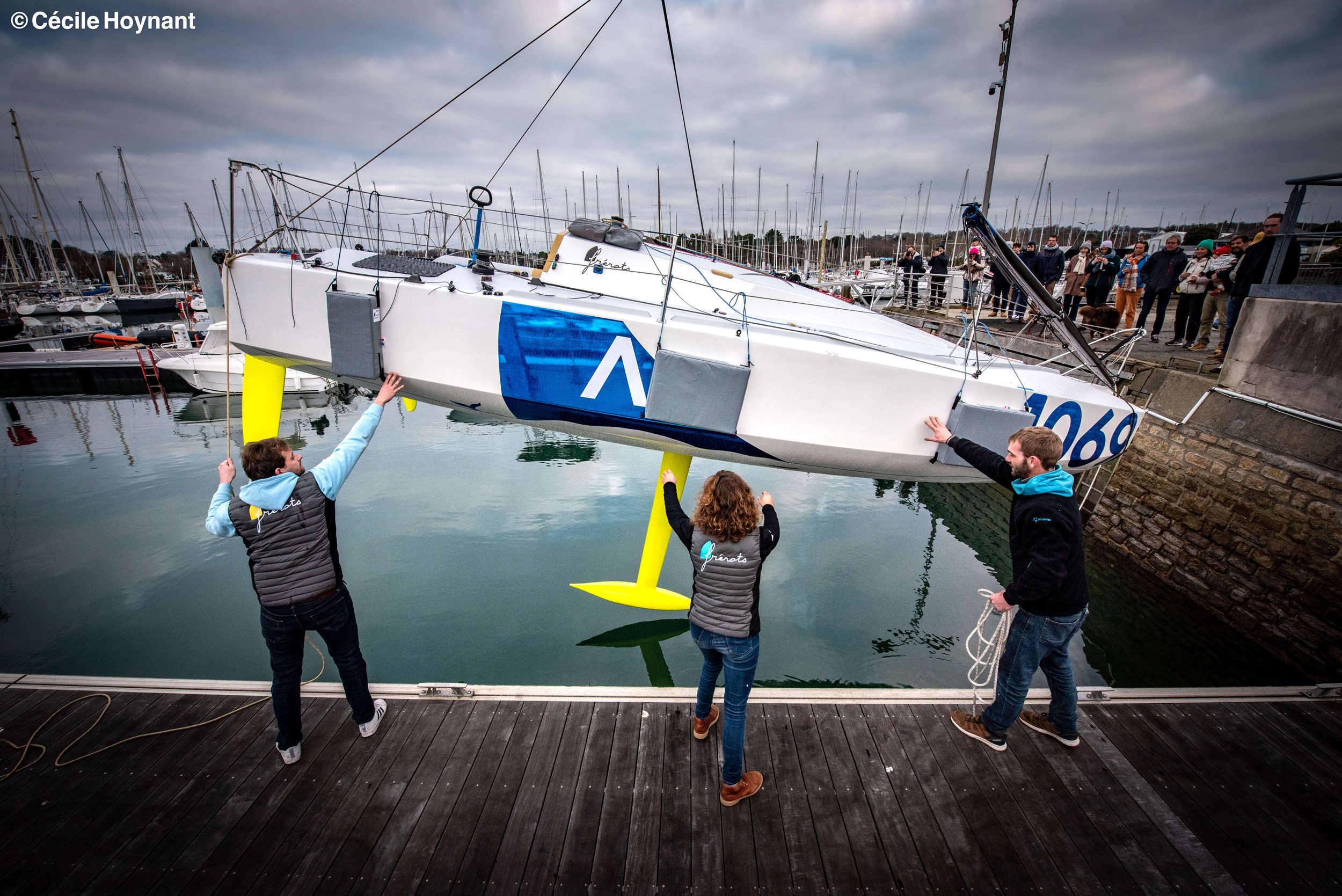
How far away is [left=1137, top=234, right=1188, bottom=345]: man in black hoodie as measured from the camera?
788 centimetres

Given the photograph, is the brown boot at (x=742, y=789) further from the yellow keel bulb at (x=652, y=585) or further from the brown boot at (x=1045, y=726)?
the yellow keel bulb at (x=652, y=585)

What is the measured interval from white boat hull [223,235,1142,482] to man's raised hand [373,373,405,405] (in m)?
0.26

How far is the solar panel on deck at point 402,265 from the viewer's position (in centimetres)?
395

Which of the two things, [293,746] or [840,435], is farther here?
[840,435]

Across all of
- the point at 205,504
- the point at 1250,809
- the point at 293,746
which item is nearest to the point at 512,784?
the point at 293,746

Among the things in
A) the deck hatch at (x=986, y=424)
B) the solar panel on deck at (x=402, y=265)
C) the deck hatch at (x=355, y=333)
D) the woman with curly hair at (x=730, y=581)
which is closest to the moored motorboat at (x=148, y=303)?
the solar panel on deck at (x=402, y=265)

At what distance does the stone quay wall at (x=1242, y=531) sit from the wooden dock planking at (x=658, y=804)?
2179 millimetres

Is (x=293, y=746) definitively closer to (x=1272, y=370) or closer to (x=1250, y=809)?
(x=1250, y=809)

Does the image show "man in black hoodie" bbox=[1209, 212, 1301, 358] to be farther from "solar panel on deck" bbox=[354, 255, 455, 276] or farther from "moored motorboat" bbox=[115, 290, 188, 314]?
"moored motorboat" bbox=[115, 290, 188, 314]

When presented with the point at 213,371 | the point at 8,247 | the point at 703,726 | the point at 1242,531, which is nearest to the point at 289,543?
the point at 703,726

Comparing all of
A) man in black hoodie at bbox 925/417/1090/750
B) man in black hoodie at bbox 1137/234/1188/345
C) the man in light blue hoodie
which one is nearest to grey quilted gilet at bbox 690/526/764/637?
man in black hoodie at bbox 925/417/1090/750

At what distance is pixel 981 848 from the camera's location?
2.41 m

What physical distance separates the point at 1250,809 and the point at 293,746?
4.81 m

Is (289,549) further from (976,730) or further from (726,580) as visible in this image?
(976,730)
